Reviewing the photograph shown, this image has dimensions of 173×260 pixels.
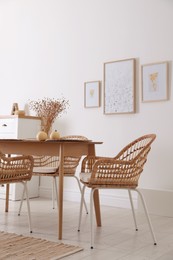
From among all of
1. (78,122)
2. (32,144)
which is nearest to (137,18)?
(78,122)

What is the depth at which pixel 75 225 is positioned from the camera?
298 centimetres

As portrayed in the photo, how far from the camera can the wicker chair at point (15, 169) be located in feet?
8.38

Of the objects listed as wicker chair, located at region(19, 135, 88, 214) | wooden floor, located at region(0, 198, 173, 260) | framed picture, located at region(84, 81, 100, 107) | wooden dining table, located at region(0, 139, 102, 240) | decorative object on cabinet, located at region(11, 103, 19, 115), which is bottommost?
wooden floor, located at region(0, 198, 173, 260)

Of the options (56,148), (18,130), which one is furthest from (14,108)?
(56,148)

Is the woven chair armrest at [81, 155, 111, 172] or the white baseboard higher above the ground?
the woven chair armrest at [81, 155, 111, 172]

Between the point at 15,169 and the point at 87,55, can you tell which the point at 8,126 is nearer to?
the point at 87,55

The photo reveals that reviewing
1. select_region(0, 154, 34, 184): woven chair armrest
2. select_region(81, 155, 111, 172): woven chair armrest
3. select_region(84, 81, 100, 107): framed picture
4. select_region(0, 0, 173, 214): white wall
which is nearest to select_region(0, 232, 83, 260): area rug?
select_region(0, 154, 34, 184): woven chair armrest

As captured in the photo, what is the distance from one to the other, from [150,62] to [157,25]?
411 mm

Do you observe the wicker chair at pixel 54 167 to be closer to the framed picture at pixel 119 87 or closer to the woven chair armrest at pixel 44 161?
the woven chair armrest at pixel 44 161

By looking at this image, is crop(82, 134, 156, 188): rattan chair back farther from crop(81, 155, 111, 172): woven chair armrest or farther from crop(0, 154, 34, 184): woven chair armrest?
crop(0, 154, 34, 184): woven chair armrest

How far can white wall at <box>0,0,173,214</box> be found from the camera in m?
3.76

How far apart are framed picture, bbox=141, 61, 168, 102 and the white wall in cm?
7

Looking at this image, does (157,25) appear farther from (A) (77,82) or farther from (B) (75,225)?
(B) (75,225)

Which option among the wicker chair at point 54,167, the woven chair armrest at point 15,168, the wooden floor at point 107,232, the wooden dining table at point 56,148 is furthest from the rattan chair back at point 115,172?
the wicker chair at point 54,167
